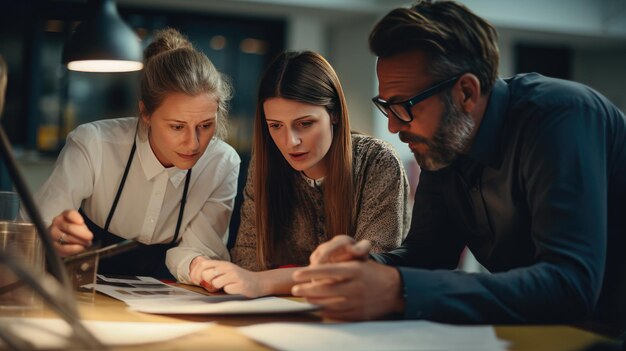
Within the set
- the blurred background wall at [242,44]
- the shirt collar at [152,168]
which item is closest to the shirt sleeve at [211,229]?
the shirt collar at [152,168]

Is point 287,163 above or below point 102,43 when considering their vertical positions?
below

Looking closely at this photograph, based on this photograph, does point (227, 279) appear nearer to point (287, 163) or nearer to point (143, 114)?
point (287, 163)

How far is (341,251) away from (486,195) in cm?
45

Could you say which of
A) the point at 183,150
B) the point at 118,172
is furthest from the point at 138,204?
the point at 183,150

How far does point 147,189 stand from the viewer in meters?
2.37

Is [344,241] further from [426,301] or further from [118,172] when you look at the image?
[118,172]

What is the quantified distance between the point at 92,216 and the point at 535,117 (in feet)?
4.87

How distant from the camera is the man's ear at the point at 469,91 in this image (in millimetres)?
1529

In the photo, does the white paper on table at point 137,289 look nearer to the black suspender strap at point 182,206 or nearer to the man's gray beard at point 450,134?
the black suspender strap at point 182,206

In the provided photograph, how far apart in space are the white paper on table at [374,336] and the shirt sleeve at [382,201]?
84cm

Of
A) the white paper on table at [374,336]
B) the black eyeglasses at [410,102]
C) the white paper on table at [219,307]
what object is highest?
the black eyeglasses at [410,102]

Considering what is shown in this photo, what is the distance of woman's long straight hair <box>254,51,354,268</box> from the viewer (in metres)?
2.17

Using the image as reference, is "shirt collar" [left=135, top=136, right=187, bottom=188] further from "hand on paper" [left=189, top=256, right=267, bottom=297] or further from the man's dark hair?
the man's dark hair

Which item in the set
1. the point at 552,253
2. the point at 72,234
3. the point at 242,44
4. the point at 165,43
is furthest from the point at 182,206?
the point at 242,44
